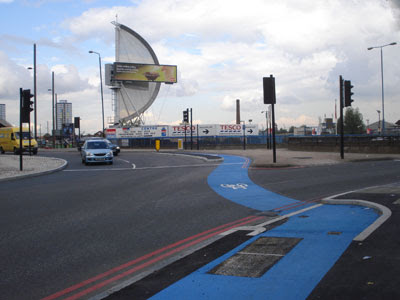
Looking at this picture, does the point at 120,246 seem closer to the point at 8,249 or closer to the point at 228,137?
the point at 8,249

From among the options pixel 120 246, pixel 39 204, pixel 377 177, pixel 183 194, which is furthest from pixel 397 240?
pixel 377 177

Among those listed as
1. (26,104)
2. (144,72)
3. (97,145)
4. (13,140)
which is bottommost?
(97,145)

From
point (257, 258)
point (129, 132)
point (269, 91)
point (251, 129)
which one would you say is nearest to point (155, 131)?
point (129, 132)

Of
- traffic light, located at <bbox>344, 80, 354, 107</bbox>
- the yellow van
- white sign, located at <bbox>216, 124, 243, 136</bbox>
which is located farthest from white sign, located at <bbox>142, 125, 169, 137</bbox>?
traffic light, located at <bbox>344, 80, 354, 107</bbox>

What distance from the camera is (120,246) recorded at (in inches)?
237

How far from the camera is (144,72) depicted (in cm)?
6356

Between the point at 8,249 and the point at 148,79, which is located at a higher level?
the point at 148,79

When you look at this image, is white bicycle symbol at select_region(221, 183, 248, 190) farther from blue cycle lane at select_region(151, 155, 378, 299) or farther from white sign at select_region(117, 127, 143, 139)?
white sign at select_region(117, 127, 143, 139)

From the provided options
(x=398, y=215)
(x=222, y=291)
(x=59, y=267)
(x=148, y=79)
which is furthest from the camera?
(x=148, y=79)

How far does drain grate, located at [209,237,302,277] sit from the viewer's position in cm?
472

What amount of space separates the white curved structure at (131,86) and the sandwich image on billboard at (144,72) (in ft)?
3.85

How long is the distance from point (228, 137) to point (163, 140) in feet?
34.2

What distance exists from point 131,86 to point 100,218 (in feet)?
194

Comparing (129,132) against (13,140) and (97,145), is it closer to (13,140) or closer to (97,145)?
(13,140)
